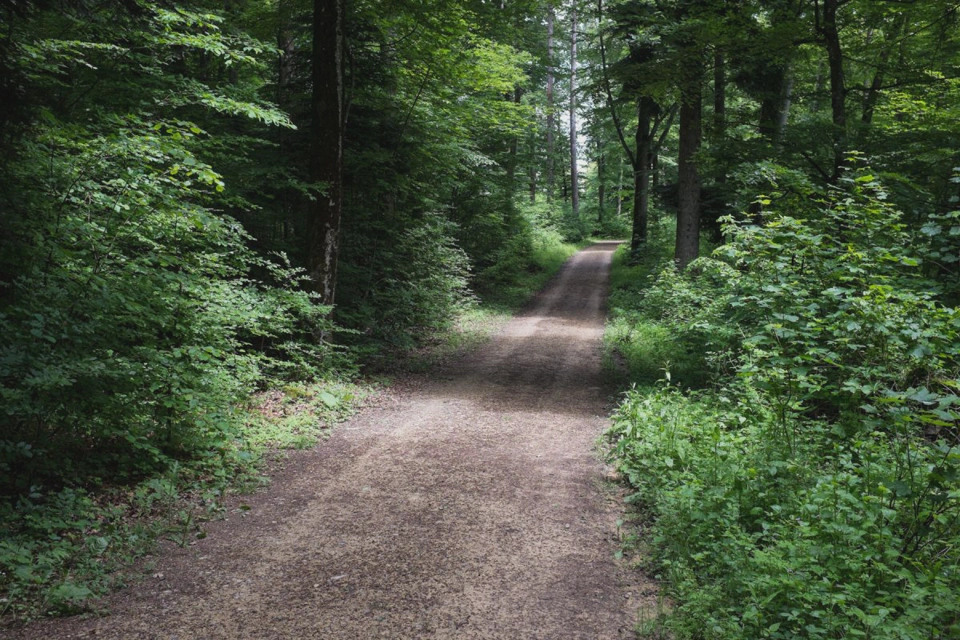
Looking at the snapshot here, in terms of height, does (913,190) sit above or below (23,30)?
below

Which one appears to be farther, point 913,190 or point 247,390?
point 913,190

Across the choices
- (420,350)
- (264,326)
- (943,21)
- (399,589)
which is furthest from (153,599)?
(943,21)

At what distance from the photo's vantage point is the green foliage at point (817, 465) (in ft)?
10.0

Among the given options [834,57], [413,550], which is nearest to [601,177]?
[834,57]

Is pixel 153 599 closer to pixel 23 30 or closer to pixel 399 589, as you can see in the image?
pixel 399 589

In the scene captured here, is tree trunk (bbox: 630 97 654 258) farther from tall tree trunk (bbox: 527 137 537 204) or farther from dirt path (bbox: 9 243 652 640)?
dirt path (bbox: 9 243 652 640)

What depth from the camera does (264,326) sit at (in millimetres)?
7754

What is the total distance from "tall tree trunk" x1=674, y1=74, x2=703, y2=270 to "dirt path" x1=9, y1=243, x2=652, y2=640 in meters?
8.38

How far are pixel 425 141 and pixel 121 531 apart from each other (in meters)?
9.25

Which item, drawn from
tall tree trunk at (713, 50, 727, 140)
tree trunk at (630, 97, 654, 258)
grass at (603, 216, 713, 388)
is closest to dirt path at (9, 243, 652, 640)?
grass at (603, 216, 713, 388)

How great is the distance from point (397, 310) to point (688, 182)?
8.14m

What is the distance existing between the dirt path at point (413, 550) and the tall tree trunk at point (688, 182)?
27.5 ft

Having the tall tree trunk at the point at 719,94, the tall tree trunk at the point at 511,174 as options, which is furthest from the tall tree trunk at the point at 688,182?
the tall tree trunk at the point at 511,174

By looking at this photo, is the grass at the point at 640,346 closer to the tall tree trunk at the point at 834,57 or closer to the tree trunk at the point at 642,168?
the tree trunk at the point at 642,168
